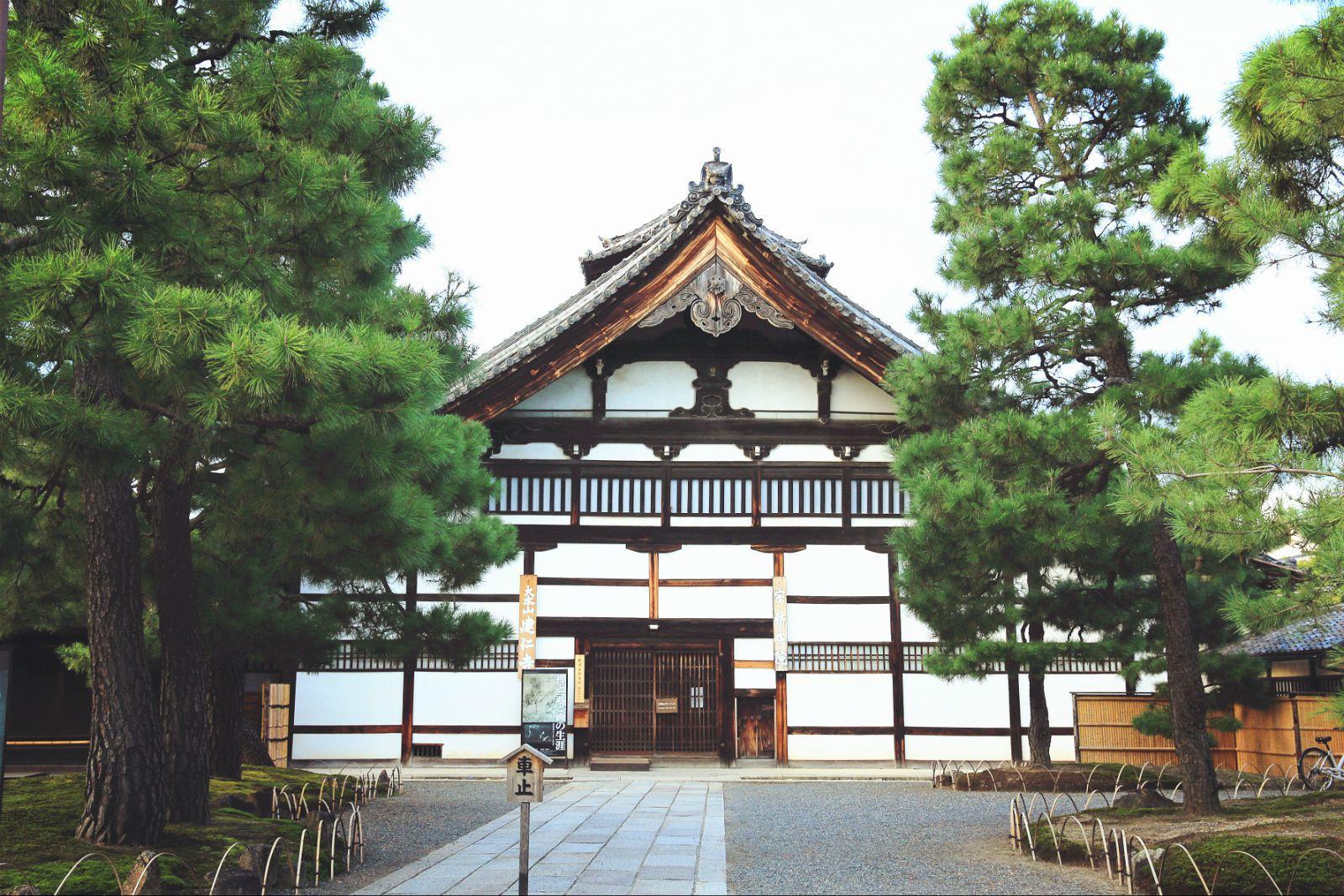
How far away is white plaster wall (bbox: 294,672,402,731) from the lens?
17.4 m

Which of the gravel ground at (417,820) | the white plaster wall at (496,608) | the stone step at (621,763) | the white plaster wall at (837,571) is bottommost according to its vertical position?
the gravel ground at (417,820)

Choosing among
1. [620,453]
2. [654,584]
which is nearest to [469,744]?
[654,584]

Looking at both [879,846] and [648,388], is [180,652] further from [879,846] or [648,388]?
[648,388]

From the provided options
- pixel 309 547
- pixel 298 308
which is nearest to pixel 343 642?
pixel 309 547

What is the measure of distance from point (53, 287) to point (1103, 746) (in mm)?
15914

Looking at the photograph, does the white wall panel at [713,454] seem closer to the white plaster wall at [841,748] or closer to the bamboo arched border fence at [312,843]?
the white plaster wall at [841,748]

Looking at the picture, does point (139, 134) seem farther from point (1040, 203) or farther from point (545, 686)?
point (545, 686)

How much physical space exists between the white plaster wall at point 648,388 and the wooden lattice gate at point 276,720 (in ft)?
21.7

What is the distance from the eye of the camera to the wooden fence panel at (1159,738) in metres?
16.2

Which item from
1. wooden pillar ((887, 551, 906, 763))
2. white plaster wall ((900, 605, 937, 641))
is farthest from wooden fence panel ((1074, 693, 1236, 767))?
wooden pillar ((887, 551, 906, 763))

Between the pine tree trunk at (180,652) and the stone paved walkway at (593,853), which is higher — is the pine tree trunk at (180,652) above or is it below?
above

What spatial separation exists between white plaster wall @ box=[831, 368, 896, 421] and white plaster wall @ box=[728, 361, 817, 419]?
14.7 inches

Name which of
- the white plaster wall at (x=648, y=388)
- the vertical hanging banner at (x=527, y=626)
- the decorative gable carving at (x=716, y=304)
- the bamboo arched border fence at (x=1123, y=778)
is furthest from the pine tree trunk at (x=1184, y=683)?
the vertical hanging banner at (x=527, y=626)

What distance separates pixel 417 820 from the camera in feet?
39.3
